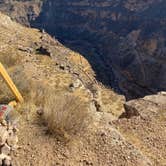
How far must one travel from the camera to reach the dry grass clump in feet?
25.2

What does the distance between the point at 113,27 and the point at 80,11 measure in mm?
17117

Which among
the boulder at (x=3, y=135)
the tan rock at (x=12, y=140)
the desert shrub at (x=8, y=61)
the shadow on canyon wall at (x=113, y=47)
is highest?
the boulder at (x=3, y=135)

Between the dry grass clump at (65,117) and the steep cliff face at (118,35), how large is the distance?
137 ft

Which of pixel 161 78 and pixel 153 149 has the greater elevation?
pixel 153 149

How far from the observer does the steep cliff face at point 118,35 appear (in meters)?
56.6

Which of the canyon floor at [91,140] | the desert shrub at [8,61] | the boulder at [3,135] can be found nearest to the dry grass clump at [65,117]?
the canyon floor at [91,140]

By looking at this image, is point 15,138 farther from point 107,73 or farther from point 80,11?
point 80,11

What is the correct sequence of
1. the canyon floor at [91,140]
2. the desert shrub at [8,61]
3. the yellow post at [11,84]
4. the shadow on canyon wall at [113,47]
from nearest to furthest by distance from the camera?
the canyon floor at [91,140] → the yellow post at [11,84] → the desert shrub at [8,61] → the shadow on canyon wall at [113,47]

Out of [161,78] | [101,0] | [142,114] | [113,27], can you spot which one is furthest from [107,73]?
[142,114]

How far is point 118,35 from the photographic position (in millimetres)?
76438

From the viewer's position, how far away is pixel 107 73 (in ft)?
194

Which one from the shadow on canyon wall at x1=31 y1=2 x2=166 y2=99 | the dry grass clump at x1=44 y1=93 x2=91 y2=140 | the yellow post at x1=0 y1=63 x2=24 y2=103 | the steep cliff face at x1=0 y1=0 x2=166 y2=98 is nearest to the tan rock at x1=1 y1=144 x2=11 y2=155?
the dry grass clump at x1=44 y1=93 x2=91 y2=140

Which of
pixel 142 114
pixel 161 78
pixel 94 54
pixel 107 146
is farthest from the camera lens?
pixel 94 54

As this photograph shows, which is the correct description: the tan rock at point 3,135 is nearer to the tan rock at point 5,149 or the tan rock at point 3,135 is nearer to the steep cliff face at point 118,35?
A: the tan rock at point 5,149
